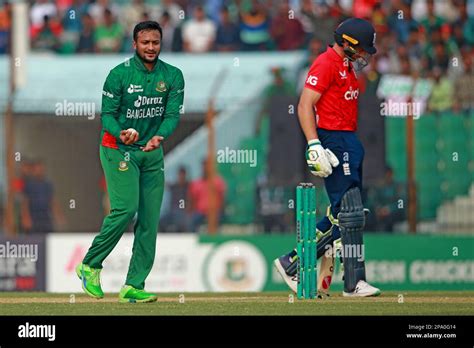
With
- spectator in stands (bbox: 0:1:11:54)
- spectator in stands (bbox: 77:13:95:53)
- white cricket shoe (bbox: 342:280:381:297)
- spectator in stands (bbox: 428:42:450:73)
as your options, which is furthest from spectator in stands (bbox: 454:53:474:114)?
white cricket shoe (bbox: 342:280:381:297)

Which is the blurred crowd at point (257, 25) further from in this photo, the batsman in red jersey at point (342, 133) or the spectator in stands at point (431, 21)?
the batsman in red jersey at point (342, 133)

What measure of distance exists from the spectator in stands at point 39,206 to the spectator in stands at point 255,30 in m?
4.35

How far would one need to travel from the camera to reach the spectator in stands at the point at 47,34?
21953mm

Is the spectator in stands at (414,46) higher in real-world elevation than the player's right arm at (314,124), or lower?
higher

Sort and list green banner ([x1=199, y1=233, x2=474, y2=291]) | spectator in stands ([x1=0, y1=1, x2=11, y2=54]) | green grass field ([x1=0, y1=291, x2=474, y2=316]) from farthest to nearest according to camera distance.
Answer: spectator in stands ([x1=0, y1=1, x2=11, y2=54]) < green banner ([x1=199, y1=233, x2=474, y2=291]) < green grass field ([x1=0, y1=291, x2=474, y2=316])

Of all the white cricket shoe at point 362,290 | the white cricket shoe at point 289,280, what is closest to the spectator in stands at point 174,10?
the white cricket shoe at point 289,280

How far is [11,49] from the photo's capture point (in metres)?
21.0

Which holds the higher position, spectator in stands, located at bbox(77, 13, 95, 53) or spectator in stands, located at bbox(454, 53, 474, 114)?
spectator in stands, located at bbox(77, 13, 95, 53)

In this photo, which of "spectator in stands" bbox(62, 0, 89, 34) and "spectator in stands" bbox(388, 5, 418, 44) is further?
"spectator in stands" bbox(62, 0, 89, 34)

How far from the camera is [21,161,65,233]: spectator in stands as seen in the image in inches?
719

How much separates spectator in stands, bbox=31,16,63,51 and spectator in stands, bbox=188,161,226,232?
14.7 feet

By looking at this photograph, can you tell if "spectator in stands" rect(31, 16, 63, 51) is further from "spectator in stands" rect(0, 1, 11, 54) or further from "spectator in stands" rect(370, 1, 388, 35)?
"spectator in stands" rect(370, 1, 388, 35)
